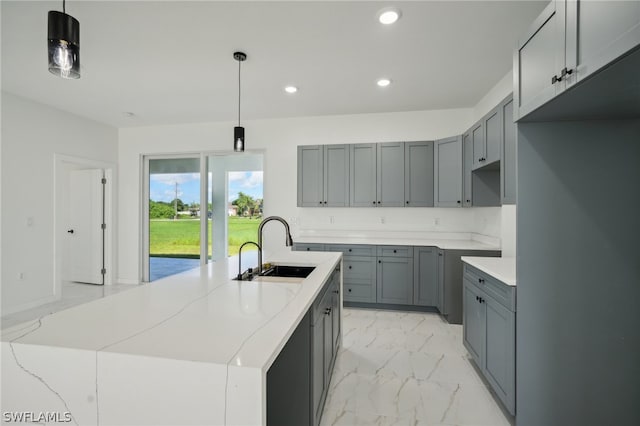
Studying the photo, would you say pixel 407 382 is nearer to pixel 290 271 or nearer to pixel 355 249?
pixel 290 271

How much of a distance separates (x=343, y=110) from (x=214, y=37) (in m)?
2.17

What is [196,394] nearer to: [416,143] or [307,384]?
[307,384]

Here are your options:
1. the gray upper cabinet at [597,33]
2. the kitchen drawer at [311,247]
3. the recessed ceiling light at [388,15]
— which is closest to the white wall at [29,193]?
the kitchen drawer at [311,247]

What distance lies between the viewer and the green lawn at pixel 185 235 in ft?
16.8

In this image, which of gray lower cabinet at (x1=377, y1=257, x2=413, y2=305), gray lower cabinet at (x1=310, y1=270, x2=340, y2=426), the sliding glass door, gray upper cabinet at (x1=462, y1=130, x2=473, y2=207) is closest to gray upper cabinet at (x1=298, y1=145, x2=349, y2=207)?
the sliding glass door

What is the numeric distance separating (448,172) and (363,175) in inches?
43.4

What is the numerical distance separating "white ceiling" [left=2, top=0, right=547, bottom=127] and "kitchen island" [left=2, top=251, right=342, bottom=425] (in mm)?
2154

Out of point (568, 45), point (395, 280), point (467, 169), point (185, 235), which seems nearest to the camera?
point (568, 45)

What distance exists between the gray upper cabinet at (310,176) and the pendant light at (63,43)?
3032 mm

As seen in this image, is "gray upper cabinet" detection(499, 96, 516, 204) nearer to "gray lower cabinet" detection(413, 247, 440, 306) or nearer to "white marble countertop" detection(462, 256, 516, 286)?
"white marble countertop" detection(462, 256, 516, 286)

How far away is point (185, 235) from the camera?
5.19 m

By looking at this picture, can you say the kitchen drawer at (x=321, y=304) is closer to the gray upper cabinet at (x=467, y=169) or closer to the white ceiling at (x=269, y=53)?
the white ceiling at (x=269, y=53)

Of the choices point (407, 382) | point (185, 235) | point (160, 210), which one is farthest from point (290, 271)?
point (160, 210)

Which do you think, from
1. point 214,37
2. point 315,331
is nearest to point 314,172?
point 214,37
